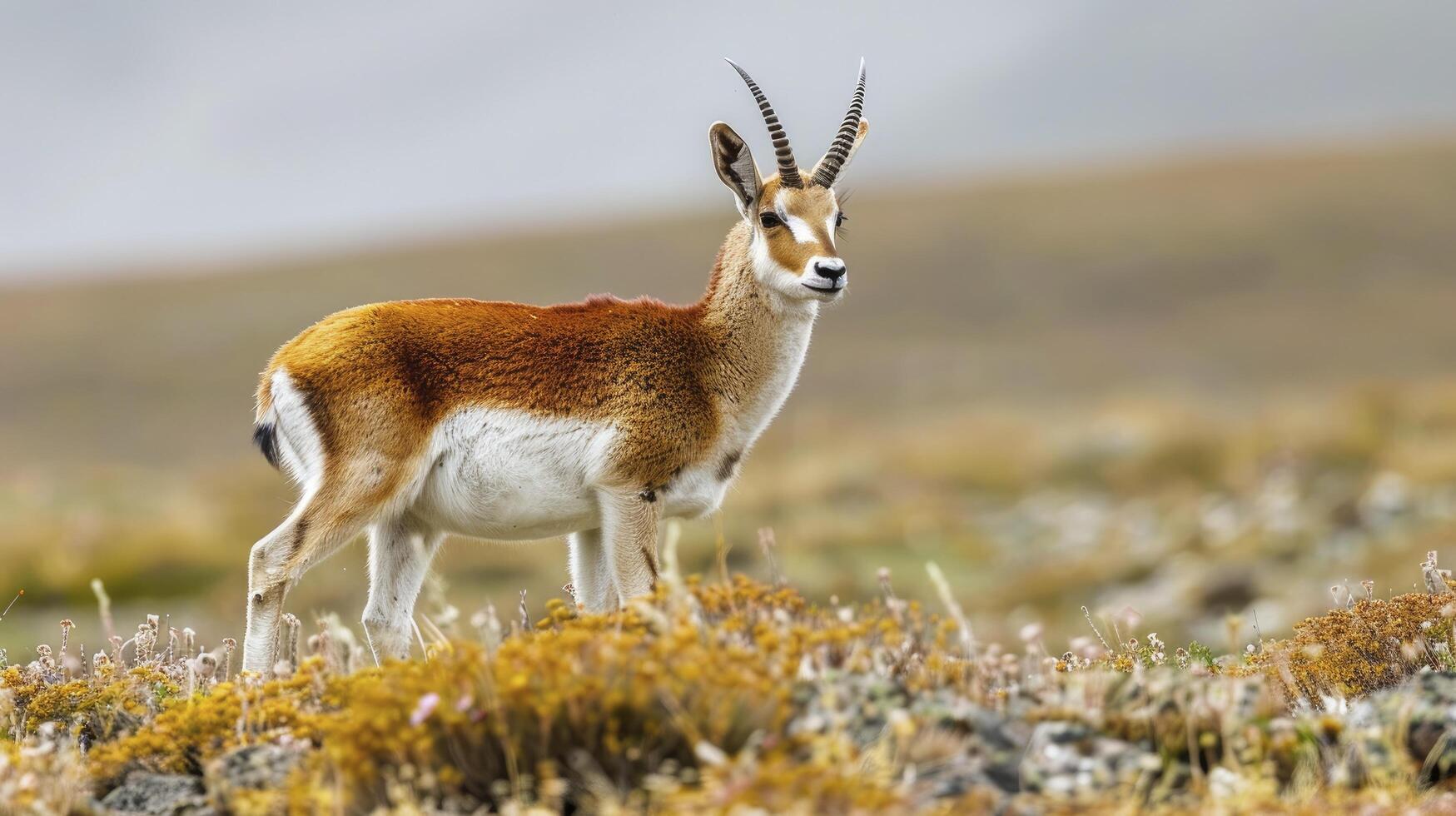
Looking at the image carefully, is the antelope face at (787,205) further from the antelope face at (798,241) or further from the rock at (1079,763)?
the rock at (1079,763)

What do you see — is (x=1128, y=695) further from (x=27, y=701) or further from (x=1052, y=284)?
(x=1052, y=284)

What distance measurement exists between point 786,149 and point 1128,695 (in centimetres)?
451

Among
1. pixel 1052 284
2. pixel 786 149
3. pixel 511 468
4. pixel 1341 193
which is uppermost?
pixel 1341 193

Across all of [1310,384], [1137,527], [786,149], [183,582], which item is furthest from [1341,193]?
[786,149]

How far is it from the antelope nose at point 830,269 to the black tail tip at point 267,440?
3.43 meters

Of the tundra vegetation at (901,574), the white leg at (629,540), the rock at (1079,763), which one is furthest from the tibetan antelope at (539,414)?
the rock at (1079,763)

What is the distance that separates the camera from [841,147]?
33.2 ft

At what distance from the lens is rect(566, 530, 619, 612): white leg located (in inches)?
379

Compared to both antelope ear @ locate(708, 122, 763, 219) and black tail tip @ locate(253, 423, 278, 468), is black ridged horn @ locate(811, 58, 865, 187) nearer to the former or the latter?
antelope ear @ locate(708, 122, 763, 219)

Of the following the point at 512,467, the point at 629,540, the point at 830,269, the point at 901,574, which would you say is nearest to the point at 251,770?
the point at 512,467

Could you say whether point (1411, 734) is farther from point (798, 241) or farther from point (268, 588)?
point (268, 588)

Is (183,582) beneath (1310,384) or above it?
beneath

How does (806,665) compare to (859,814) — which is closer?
(859,814)

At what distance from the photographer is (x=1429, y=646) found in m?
8.38
